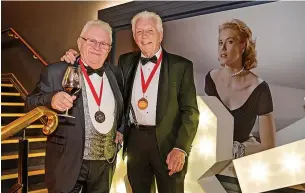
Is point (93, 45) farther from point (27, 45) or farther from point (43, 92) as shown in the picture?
point (27, 45)

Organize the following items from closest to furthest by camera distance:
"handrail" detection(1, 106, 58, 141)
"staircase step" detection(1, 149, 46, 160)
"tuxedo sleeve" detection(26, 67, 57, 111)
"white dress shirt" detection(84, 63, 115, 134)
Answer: "handrail" detection(1, 106, 58, 141)
"tuxedo sleeve" detection(26, 67, 57, 111)
"white dress shirt" detection(84, 63, 115, 134)
"staircase step" detection(1, 149, 46, 160)

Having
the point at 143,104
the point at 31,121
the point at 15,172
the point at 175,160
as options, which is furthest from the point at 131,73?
the point at 15,172

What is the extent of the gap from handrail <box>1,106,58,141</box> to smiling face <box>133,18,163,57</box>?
2.67 feet

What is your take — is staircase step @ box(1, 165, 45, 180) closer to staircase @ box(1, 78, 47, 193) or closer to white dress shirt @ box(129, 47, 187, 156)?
staircase @ box(1, 78, 47, 193)

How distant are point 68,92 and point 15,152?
195 cm

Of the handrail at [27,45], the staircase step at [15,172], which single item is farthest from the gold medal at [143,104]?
the staircase step at [15,172]

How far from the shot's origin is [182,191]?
2.48m

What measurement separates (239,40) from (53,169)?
156 centimetres

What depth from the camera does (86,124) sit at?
2.28 meters

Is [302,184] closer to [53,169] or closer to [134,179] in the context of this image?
[134,179]

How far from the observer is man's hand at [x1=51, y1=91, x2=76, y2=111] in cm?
207

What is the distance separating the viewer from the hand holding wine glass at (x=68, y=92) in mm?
2033

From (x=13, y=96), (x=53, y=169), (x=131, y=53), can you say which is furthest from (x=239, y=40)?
(x=13, y=96)

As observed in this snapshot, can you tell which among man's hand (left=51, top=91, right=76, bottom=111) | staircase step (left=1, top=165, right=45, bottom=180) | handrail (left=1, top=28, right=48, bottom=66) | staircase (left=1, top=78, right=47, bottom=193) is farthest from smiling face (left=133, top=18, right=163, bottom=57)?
staircase step (left=1, top=165, right=45, bottom=180)
